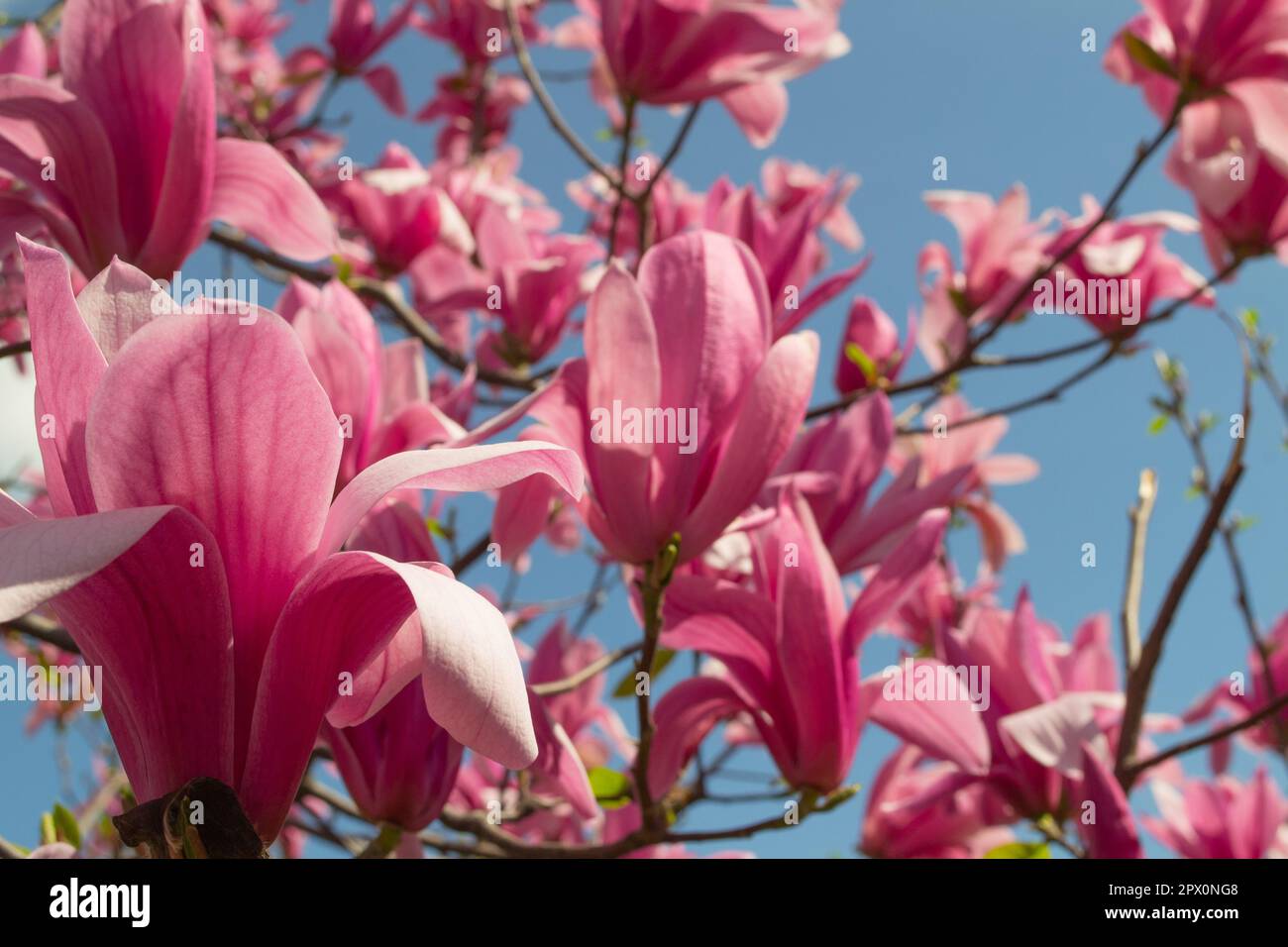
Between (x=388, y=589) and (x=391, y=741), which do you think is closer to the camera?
(x=388, y=589)

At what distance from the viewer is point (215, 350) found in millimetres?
511

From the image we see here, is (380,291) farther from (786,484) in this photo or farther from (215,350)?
(215,350)

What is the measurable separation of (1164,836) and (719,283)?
1347mm

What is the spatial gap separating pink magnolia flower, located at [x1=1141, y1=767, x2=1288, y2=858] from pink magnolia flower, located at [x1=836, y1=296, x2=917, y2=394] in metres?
0.85

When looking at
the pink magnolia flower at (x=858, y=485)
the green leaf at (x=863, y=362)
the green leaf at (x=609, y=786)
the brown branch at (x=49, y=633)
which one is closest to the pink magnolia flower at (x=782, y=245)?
the pink magnolia flower at (x=858, y=485)

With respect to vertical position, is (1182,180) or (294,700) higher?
(1182,180)

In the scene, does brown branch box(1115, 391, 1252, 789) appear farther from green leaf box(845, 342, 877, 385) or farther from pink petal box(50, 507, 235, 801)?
pink petal box(50, 507, 235, 801)

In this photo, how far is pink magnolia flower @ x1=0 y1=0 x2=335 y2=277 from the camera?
3.06 ft

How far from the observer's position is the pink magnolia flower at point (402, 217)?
79.5 inches

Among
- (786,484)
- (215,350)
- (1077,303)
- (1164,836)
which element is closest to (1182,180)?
(1077,303)

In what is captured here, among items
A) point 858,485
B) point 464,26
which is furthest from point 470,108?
point 858,485

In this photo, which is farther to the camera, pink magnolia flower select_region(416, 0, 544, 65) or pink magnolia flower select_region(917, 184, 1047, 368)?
pink magnolia flower select_region(416, 0, 544, 65)

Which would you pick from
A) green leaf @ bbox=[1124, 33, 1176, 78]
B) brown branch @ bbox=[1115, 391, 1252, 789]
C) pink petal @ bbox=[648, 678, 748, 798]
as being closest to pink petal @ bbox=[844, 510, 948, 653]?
pink petal @ bbox=[648, 678, 748, 798]
